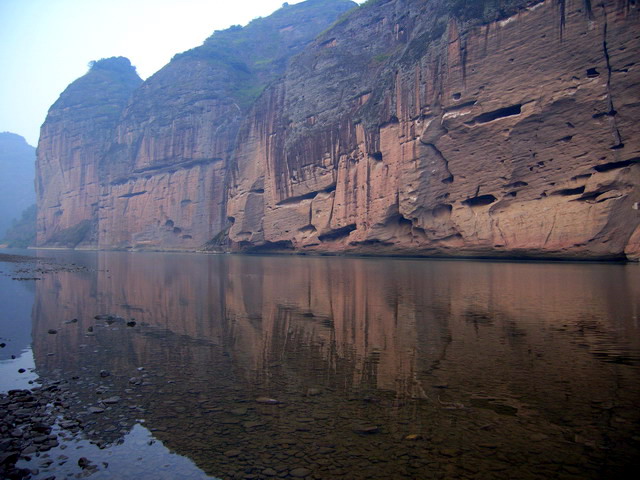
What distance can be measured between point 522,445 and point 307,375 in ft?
10.4

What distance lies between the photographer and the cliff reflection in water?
156 inches

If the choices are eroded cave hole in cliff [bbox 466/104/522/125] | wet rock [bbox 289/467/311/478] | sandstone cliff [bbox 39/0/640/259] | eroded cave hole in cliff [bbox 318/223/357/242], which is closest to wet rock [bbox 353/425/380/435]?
wet rock [bbox 289/467/311/478]

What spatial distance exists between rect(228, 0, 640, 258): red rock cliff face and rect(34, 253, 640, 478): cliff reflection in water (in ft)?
64.5

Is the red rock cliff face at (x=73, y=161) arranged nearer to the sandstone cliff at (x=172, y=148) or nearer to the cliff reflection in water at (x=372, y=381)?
the sandstone cliff at (x=172, y=148)

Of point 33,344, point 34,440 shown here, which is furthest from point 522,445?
point 33,344

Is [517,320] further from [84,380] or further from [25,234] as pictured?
[25,234]

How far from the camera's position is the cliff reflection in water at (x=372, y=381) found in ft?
13.0

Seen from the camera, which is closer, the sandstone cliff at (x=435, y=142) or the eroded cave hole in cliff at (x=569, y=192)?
the sandstone cliff at (x=435, y=142)

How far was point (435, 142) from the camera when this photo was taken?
120ft

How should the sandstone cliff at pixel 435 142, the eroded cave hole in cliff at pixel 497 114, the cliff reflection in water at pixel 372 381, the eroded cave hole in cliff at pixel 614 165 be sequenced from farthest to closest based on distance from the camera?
the eroded cave hole in cliff at pixel 497 114
the sandstone cliff at pixel 435 142
the eroded cave hole in cliff at pixel 614 165
the cliff reflection in water at pixel 372 381

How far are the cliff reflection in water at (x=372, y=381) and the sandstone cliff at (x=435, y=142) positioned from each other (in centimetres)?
2008

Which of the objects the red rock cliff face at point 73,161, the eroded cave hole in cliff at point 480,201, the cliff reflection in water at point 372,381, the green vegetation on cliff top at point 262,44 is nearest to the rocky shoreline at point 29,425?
the cliff reflection in water at point 372,381

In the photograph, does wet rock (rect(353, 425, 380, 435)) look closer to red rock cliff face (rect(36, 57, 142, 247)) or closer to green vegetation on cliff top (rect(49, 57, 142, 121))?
red rock cliff face (rect(36, 57, 142, 247))

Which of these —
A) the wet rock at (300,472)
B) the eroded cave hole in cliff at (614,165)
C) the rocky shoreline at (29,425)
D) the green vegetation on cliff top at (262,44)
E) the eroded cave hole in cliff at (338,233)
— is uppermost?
the green vegetation on cliff top at (262,44)
